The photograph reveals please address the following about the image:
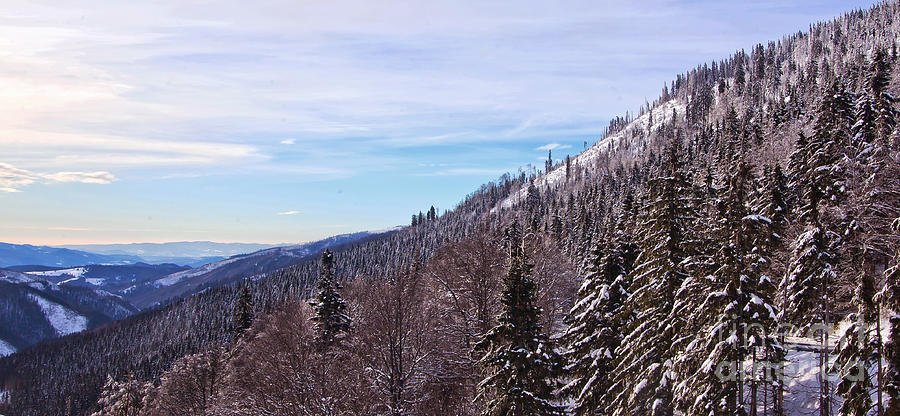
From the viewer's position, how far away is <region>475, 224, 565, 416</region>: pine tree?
18.1 m

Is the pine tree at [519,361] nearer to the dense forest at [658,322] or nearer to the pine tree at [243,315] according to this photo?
the dense forest at [658,322]

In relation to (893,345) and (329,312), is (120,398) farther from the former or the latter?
(893,345)

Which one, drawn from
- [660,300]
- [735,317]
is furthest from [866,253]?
[660,300]

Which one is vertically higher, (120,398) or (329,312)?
(329,312)

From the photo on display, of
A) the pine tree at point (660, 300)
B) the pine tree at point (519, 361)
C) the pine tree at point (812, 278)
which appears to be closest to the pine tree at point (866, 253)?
the pine tree at point (812, 278)

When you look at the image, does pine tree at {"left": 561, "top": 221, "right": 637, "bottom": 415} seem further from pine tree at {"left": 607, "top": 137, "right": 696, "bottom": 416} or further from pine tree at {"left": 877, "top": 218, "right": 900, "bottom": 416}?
pine tree at {"left": 877, "top": 218, "right": 900, "bottom": 416}

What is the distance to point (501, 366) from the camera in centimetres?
1855

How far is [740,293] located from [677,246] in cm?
347

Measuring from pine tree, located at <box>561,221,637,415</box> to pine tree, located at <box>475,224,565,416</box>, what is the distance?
3.57 m

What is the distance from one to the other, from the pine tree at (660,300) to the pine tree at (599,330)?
152 centimetres

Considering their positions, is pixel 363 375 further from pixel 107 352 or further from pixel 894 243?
pixel 107 352

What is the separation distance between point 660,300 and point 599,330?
3616 mm

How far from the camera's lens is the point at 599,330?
22.1 m

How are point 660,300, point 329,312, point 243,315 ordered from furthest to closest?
point 243,315, point 329,312, point 660,300
